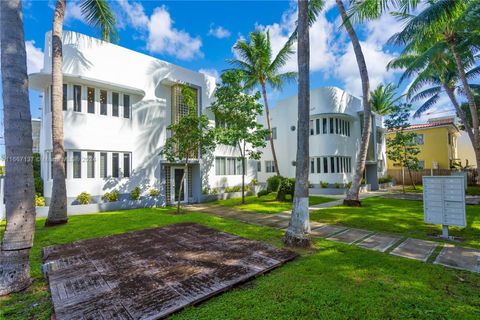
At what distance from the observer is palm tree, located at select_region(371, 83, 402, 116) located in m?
27.9

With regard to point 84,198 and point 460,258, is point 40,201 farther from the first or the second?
point 460,258

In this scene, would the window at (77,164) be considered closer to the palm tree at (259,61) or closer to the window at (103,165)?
the window at (103,165)

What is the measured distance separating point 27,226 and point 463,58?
76.3 ft

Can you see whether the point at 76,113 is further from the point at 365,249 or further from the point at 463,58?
the point at 463,58

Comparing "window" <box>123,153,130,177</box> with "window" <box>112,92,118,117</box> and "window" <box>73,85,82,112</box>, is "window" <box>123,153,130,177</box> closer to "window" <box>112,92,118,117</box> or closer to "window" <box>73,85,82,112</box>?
"window" <box>112,92,118,117</box>

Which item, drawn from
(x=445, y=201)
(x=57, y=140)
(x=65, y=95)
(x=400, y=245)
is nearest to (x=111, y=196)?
(x=57, y=140)

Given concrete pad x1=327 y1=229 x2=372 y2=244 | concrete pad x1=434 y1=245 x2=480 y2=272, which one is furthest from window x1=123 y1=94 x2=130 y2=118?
concrete pad x1=434 y1=245 x2=480 y2=272

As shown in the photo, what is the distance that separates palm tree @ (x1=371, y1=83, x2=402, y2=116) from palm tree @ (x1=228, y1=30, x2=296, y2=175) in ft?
51.9

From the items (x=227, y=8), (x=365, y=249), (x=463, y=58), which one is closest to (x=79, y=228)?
(x=365, y=249)

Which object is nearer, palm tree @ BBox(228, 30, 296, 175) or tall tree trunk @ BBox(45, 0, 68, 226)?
tall tree trunk @ BBox(45, 0, 68, 226)

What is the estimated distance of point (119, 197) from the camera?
13.1 metres

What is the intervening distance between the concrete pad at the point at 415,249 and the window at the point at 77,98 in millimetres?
14363

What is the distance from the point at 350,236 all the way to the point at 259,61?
14.0 meters

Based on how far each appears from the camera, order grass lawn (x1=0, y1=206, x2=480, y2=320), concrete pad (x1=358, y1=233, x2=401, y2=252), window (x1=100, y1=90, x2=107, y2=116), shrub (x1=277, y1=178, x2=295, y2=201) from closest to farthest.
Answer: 1. grass lawn (x1=0, y1=206, x2=480, y2=320)
2. concrete pad (x1=358, y1=233, x2=401, y2=252)
3. window (x1=100, y1=90, x2=107, y2=116)
4. shrub (x1=277, y1=178, x2=295, y2=201)
